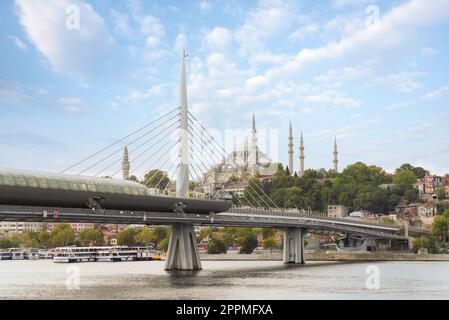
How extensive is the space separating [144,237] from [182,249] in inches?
3365

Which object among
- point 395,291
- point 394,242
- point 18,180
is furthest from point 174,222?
point 394,242

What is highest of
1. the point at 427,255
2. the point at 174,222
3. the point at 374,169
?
the point at 374,169

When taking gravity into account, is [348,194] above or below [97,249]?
above

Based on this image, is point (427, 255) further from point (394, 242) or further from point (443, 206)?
point (443, 206)

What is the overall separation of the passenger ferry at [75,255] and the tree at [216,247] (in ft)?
77.0

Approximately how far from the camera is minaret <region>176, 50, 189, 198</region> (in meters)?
69.6

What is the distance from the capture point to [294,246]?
95500mm

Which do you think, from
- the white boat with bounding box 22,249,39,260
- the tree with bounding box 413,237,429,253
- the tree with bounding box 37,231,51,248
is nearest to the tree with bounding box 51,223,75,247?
the tree with bounding box 37,231,51,248

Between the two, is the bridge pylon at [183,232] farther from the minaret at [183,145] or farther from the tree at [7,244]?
the tree at [7,244]

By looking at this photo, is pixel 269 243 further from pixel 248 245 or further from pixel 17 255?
pixel 17 255
